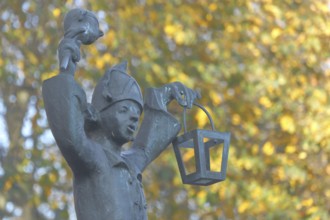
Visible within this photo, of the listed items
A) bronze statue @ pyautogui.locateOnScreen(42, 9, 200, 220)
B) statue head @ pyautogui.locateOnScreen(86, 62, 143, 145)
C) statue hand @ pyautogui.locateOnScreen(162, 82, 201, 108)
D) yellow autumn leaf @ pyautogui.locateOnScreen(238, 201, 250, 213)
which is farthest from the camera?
yellow autumn leaf @ pyautogui.locateOnScreen(238, 201, 250, 213)

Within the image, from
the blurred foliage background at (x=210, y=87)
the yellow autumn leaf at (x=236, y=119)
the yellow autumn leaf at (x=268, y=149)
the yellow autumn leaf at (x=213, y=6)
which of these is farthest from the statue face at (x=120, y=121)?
the yellow autumn leaf at (x=213, y=6)

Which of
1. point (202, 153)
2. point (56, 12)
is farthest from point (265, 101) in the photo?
point (202, 153)

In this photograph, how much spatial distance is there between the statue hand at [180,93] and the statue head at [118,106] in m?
0.36

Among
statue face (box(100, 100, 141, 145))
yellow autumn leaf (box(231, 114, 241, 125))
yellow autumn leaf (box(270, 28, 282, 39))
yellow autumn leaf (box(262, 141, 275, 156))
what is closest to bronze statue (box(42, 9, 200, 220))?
statue face (box(100, 100, 141, 145))

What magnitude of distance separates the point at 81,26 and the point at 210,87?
9.80 m

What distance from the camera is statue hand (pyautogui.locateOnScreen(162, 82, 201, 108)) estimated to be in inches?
253

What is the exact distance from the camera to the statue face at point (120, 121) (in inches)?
237

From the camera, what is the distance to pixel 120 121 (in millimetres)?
6016

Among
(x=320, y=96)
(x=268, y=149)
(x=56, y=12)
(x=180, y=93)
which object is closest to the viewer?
(x=180, y=93)

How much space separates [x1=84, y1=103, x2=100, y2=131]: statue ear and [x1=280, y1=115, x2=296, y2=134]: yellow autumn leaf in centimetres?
948

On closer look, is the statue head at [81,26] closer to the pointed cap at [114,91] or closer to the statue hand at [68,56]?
the statue hand at [68,56]

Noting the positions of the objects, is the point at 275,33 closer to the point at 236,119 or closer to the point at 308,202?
the point at 236,119

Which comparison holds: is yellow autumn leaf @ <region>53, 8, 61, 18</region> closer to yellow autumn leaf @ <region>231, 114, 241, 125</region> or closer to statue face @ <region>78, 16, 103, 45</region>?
yellow autumn leaf @ <region>231, 114, 241, 125</region>

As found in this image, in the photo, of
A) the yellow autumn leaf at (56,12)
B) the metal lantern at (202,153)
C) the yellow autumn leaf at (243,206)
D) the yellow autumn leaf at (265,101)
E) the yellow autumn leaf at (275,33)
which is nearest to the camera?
the metal lantern at (202,153)
